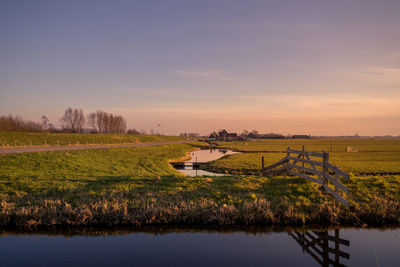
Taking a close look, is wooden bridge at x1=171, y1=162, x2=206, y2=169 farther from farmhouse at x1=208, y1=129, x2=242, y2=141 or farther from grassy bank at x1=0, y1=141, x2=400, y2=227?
farmhouse at x1=208, y1=129, x2=242, y2=141

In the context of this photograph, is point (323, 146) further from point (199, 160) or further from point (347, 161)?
point (199, 160)

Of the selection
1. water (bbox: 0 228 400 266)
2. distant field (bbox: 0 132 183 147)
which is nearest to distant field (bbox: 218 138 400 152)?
distant field (bbox: 0 132 183 147)

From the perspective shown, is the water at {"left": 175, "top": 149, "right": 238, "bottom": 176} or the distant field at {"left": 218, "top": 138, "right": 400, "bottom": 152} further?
the distant field at {"left": 218, "top": 138, "right": 400, "bottom": 152}

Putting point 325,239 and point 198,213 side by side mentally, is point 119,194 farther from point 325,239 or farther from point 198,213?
point 325,239

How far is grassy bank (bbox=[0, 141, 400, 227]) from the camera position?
36.1 ft

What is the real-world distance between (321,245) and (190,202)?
5.73 metres

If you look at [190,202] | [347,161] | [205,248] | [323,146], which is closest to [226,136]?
[323,146]

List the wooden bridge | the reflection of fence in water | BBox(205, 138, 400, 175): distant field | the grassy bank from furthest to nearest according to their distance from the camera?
the wooden bridge → BBox(205, 138, 400, 175): distant field → the grassy bank → the reflection of fence in water

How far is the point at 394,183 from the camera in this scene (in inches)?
589

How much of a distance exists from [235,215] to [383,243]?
566 cm

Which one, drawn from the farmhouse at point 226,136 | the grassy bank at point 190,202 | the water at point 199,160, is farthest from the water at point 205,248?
the farmhouse at point 226,136

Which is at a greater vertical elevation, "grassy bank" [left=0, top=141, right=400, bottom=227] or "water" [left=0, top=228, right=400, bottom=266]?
Result: "grassy bank" [left=0, top=141, right=400, bottom=227]

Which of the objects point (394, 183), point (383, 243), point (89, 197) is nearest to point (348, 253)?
point (383, 243)

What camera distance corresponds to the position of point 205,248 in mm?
9039
